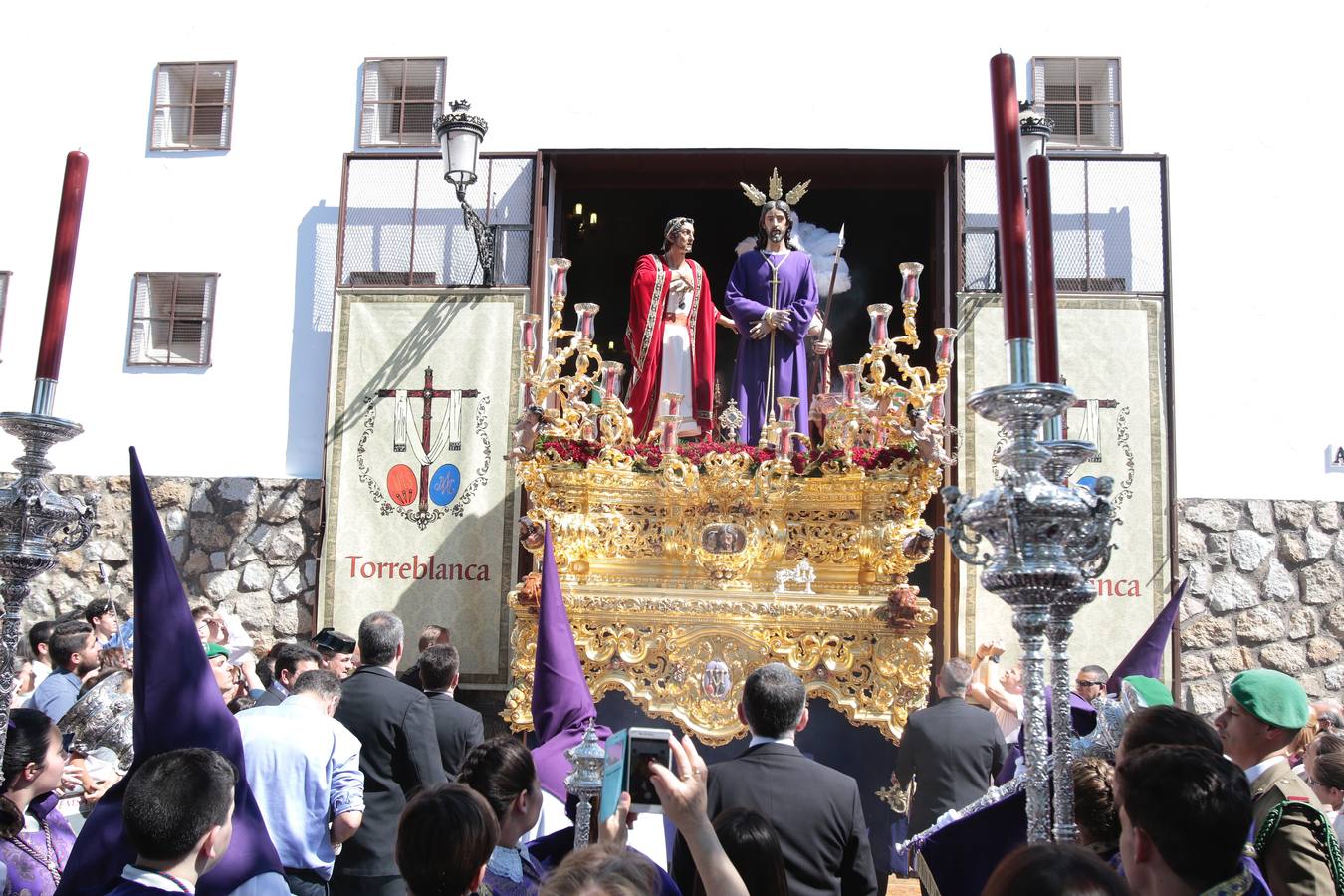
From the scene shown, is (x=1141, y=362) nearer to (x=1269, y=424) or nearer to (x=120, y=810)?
(x=1269, y=424)

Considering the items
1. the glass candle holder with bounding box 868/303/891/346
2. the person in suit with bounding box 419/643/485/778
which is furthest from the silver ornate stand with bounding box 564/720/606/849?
the glass candle holder with bounding box 868/303/891/346

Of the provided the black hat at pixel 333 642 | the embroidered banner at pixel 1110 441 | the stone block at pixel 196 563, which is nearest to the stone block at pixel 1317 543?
the embroidered banner at pixel 1110 441

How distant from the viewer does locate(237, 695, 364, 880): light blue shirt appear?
4297 mm

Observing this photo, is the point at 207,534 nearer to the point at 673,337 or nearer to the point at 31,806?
the point at 673,337

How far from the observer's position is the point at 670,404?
859 cm

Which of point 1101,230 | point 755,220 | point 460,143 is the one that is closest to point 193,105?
point 460,143

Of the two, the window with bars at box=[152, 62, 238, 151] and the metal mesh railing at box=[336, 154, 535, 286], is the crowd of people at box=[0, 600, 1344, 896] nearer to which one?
the metal mesh railing at box=[336, 154, 535, 286]

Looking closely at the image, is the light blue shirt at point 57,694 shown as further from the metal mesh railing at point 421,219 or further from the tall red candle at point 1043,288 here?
the metal mesh railing at point 421,219

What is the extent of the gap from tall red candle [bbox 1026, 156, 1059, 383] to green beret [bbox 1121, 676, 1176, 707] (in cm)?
169

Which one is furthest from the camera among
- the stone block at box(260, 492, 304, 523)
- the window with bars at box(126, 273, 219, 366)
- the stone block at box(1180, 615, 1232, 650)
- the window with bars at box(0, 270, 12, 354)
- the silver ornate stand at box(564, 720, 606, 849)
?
the window with bars at box(0, 270, 12, 354)

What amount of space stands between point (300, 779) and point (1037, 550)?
2837 millimetres

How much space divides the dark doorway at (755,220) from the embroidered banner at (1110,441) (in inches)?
12.9

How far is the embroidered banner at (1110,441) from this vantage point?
916 cm

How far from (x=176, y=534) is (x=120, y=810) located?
25.0ft
